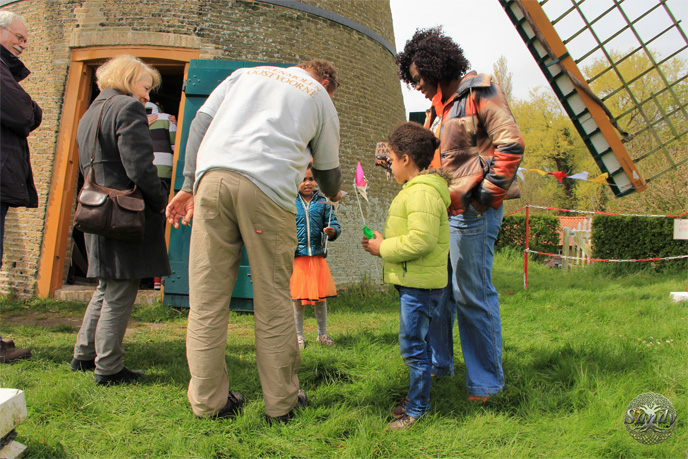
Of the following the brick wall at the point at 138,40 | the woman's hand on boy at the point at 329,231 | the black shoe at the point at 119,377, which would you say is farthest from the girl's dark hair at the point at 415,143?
the brick wall at the point at 138,40

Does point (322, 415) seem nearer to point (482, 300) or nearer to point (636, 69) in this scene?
point (482, 300)

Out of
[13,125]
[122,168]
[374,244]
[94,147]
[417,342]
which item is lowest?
[417,342]

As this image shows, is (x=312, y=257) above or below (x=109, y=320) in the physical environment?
above

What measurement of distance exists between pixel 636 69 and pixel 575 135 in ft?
36.9

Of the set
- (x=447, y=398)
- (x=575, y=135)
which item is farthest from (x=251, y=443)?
(x=575, y=135)

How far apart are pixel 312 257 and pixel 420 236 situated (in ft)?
6.93

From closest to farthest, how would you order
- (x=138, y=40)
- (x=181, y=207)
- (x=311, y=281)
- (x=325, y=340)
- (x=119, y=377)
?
(x=181, y=207)
(x=119, y=377)
(x=325, y=340)
(x=311, y=281)
(x=138, y=40)

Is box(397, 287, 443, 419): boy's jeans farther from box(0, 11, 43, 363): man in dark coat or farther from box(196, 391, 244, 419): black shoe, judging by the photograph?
box(0, 11, 43, 363): man in dark coat

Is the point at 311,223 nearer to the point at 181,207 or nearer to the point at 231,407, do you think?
the point at 181,207

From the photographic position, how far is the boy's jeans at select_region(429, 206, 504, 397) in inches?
104

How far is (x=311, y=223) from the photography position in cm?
432

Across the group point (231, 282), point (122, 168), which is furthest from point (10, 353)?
point (231, 282)

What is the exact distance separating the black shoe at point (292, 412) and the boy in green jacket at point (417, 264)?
1.65ft

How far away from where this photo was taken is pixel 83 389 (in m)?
2.62
